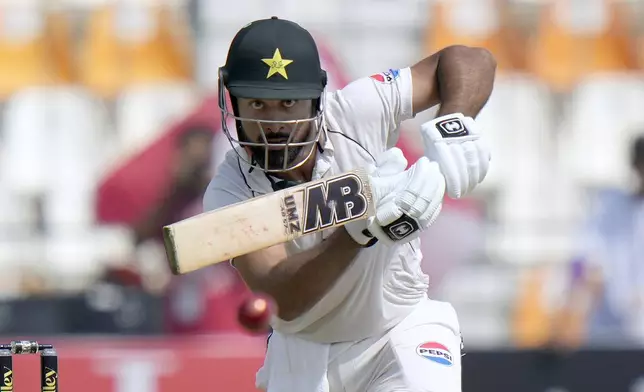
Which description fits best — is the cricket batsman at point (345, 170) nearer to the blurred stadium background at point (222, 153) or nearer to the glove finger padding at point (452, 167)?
the glove finger padding at point (452, 167)

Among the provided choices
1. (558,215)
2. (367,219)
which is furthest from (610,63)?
(367,219)

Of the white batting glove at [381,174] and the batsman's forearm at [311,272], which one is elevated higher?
the white batting glove at [381,174]

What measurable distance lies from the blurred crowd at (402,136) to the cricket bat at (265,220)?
3.86 meters

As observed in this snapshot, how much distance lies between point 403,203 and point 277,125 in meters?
0.41

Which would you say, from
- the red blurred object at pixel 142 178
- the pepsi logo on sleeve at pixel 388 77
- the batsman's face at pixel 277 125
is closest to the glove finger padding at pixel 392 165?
the batsman's face at pixel 277 125

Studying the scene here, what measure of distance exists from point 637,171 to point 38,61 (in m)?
4.00

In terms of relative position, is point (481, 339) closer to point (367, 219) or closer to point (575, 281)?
point (575, 281)

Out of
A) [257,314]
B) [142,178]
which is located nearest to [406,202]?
[257,314]

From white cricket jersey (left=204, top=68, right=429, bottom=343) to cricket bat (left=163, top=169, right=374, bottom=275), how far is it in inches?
15.5

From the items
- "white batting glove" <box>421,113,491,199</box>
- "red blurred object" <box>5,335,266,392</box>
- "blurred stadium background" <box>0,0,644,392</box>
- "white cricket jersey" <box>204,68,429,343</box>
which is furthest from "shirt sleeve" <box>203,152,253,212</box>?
"blurred stadium background" <box>0,0,644,392</box>

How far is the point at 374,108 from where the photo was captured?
305 centimetres

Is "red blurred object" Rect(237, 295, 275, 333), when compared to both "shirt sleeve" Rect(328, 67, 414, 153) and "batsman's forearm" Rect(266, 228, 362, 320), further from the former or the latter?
"shirt sleeve" Rect(328, 67, 414, 153)

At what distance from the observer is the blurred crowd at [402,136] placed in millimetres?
6504

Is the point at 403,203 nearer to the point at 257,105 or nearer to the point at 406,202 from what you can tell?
the point at 406,202
